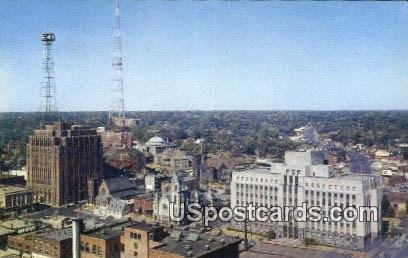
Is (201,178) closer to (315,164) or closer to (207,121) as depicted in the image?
(315,164)

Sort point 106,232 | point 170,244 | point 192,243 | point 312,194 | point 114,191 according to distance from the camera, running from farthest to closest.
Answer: point 114,191
point 312,194
point 106,232
point 170,244
point 192,243

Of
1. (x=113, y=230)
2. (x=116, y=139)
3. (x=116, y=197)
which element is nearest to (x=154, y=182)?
(x=116, y=197)

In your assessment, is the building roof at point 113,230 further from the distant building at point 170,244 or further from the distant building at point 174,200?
the distant building at point 174,200

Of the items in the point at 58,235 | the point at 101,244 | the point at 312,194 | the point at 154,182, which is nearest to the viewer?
the point at 101,244

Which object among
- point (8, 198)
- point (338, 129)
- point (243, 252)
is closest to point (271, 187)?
point (243, 252)

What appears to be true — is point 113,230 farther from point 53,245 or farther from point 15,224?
point 15,224

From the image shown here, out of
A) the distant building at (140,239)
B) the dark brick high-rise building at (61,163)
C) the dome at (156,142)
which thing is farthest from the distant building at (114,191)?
the dome at (156,142)
